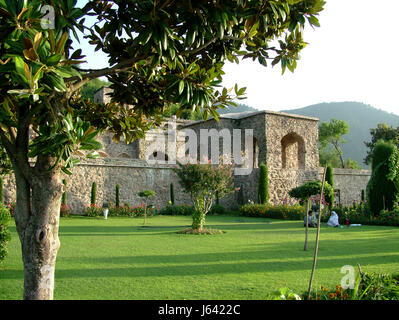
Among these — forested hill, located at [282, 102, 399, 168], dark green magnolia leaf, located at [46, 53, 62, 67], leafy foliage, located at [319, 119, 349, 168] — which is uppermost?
forested hill, located at [282, 102, 399, 168]

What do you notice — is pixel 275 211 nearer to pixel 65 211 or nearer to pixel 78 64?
pixel 65 211

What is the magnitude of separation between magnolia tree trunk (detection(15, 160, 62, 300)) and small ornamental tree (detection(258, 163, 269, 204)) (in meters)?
18.3

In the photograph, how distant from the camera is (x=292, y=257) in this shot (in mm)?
7133

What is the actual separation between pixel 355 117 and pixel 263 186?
78.9 metres

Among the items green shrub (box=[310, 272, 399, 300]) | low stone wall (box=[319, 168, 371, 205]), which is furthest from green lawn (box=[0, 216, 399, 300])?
low stone wall (box=[319, 168, 371, 205])

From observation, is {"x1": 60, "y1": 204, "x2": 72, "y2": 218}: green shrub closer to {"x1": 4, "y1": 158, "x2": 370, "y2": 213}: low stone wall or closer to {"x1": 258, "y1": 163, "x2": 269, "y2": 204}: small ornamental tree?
{"x1": 4, "y1": 158, "x2": 370, "y2": 213}: low stone wall

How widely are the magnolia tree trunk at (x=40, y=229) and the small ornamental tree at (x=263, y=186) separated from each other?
1830 cm

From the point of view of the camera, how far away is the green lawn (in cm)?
466

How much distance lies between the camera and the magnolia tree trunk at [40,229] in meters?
2.87

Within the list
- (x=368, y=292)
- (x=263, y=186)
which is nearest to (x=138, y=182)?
(x=263, y=186)

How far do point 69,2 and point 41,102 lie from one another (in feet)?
2.55

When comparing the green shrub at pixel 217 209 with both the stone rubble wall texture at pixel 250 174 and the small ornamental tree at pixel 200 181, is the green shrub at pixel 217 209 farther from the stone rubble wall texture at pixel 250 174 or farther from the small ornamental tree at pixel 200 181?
the small ornamental tree at pixel 200 181

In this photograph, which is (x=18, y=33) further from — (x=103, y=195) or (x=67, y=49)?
(x=103, y=195)

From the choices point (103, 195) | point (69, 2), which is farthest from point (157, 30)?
point (103, 195)
